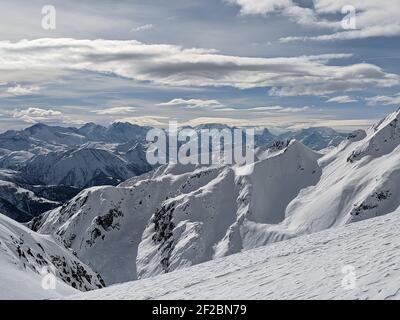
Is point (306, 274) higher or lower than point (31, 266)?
higher

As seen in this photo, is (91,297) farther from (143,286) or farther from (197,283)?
(197,283)

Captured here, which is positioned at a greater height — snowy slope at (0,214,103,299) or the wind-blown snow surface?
the wind-blown snow surface

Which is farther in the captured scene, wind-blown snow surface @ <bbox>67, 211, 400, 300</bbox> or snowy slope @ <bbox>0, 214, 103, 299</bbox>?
snowy slope @ <bbox>0, 214, 103, 299</bbox>

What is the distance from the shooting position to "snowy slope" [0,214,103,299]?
2645cm

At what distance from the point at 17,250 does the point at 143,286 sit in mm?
25507

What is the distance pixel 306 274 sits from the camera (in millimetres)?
17047

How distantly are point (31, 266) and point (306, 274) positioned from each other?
3110 centimetres

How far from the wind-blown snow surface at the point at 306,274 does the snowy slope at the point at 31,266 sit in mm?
7564

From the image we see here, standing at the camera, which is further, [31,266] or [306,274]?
[31,266]

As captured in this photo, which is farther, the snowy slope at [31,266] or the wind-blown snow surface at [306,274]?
the snowy slope at [31,266]

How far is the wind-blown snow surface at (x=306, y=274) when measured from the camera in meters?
13.8

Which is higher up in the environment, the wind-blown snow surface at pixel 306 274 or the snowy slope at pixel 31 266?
the wind-blown snow surface at pixel 306 274

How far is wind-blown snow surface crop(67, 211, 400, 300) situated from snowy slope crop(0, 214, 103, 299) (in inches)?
298
